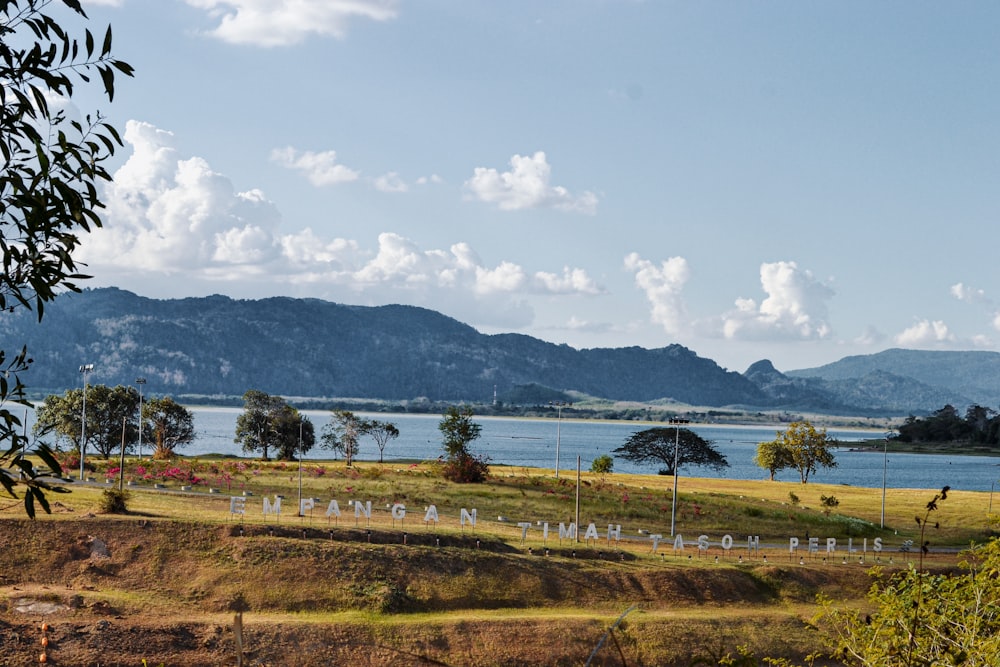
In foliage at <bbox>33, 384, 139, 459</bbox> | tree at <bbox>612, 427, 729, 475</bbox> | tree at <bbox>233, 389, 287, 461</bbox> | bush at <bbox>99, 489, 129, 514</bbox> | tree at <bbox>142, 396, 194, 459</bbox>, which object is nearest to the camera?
bush at <bbox>99, 489, 129, 514</bbox>

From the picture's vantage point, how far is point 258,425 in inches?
6383

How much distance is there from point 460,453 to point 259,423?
62202 millimetres

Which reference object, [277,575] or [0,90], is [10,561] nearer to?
[277,575]

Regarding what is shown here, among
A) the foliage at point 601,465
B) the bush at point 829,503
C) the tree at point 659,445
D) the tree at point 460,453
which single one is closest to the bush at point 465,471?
the tree at point 460,453

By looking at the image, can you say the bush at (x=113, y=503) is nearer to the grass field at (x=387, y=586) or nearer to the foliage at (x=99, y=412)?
the grass field at (x=387, y=586)

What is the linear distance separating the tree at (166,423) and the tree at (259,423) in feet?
25.3

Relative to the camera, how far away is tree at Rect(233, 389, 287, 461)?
524 ft

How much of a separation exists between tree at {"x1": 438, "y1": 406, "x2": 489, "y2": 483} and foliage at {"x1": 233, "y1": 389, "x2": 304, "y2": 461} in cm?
4639

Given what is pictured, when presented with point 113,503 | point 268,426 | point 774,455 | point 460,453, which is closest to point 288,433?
point 268,426

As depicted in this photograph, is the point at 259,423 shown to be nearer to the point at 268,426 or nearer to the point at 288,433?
the point at 268,426

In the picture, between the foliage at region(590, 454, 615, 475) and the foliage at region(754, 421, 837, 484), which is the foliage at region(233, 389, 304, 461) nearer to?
the foliage at region(590, 454, 615, 475)

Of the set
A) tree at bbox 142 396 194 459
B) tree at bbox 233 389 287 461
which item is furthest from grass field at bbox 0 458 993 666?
tree at bbox 233 389 287 461

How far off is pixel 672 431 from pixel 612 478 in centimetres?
5484

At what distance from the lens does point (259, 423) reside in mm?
162000
